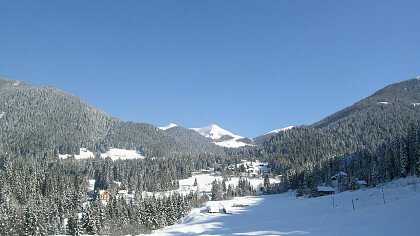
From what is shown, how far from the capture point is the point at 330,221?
65.1m

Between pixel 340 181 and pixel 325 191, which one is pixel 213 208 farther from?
pixel 340 181

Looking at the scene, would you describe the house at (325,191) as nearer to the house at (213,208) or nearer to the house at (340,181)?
the house at (340,181)

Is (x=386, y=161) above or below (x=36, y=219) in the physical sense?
above

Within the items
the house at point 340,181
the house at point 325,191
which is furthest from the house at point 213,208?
the house at point 340,181

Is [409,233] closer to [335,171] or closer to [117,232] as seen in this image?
[117,232]

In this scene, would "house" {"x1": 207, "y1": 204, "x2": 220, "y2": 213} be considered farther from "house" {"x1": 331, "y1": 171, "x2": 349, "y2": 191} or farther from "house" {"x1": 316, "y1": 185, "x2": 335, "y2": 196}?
"house" {"x1": 331, "y1": 171, "x2": 349, "y2": 191}

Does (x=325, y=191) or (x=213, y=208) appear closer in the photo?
(x=213, y=208)

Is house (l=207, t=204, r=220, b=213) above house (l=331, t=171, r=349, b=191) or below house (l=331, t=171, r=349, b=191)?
below

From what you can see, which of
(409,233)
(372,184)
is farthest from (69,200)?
(409,233)

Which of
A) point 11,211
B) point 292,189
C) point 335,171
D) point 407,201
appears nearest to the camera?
point 407,201

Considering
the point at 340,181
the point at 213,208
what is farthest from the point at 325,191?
the point at 213,208

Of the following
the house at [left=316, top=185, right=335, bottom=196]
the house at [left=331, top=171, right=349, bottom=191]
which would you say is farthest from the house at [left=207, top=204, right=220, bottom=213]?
the house at [left=331, top=171, right=349, bottom=191]

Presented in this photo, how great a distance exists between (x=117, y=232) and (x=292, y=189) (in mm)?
113605

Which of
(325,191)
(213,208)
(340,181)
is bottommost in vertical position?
(213,208)
